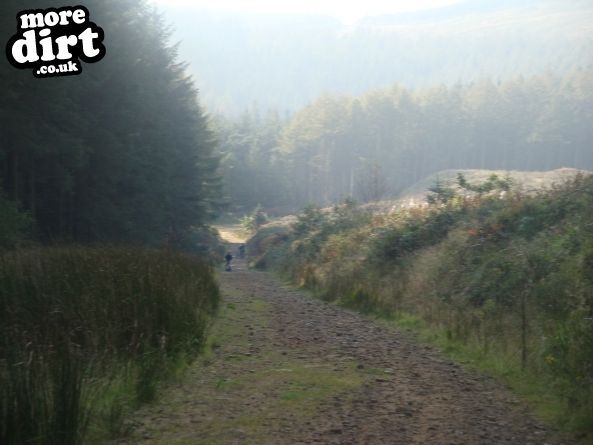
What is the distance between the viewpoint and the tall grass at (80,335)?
4551 mm

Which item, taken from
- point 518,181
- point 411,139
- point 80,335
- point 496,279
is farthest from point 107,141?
point 411,139

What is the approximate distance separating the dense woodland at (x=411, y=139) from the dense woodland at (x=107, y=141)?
56.5 m

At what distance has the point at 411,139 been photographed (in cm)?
10200

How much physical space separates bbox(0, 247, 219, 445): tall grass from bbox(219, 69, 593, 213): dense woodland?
291 ft

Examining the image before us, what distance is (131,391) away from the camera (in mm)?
6426

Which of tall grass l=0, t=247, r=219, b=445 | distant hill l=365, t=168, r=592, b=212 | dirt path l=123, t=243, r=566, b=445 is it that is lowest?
dirt path l=123, t=243, r=566, b=445

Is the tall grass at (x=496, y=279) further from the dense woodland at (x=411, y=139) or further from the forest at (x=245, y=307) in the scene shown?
the dense woodland at (x=411, y=139)

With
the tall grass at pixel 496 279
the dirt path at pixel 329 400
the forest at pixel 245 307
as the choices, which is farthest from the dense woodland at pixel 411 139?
the dirt path at pixel 329 400

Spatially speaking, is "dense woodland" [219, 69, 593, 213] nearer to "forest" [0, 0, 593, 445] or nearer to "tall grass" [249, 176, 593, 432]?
"forest" [0, 0, 593, 445]

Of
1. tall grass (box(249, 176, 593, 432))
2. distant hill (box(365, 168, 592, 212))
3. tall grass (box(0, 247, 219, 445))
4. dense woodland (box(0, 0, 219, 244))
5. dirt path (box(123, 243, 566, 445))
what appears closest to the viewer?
tall grass (box(0, 247, 219, 445))

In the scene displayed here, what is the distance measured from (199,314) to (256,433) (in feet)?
14.2

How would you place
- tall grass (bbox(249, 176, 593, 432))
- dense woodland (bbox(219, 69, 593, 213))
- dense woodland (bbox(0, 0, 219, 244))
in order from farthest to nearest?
dense woodland (bbox(219, 69, 593, 213)) < dense woodland (bbox(0, 0, 219, 244)) < tall grass (bbox(249, 176, 593, 432))

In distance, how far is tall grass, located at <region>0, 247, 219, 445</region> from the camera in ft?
14.9

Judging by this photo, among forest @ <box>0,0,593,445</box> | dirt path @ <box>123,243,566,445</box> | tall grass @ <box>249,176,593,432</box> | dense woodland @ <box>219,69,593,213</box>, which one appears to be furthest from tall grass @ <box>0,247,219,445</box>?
dense woodland @ <box>219,69,593,213</box>
